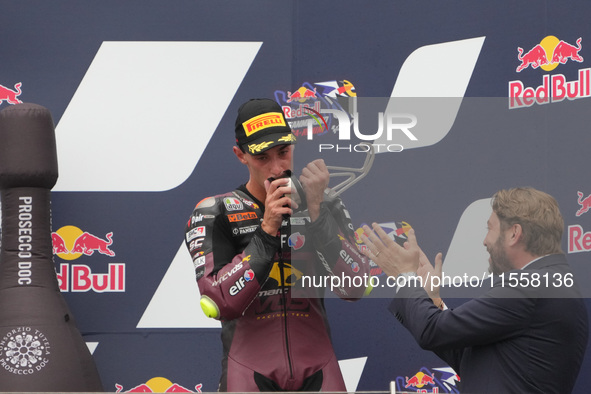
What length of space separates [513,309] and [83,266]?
217 cm

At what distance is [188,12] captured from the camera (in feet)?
11.9

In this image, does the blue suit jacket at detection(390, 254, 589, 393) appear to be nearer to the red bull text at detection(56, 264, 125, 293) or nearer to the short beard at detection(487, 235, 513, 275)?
the short beard at detection(487, 235, 513, 275)

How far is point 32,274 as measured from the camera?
327cm

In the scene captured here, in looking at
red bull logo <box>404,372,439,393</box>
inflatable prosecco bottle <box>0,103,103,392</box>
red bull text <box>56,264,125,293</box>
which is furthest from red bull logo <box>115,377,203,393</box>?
red bull logo <box>404,372,439,393</box>

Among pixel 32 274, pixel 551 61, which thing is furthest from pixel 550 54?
pixel 32 274

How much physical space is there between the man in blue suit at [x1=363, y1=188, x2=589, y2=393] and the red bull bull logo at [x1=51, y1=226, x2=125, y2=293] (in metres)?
1.74

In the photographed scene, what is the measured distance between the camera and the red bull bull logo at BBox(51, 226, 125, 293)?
11.8ft

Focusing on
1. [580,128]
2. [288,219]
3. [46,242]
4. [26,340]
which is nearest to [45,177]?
[46,242]

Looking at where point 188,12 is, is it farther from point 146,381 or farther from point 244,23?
point 146,381

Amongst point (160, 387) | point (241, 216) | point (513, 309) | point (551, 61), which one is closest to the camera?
point (513, 309)

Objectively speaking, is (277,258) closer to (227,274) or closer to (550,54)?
(227,274)

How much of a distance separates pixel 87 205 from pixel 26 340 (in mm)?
→ 736

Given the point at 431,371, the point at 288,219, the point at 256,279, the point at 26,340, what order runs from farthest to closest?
1. the point at 431,371
2. the point at 26,340
3. the point at 288,219
4. the point at 256,279

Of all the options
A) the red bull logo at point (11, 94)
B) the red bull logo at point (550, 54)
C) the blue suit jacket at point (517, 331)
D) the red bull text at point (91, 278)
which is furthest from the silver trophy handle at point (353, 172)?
the red bull logo at point (11, 94)
